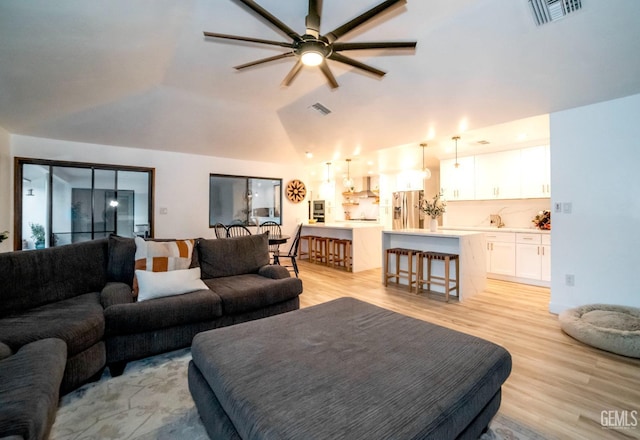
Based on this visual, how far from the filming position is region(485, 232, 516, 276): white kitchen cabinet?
4.79 meters

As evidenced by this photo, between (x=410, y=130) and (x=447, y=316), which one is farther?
(x=410, y=130)

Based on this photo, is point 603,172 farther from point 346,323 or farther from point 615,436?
point 346,323

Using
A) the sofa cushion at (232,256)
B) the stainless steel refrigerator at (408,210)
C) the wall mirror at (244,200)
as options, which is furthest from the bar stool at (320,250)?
the sofa cushion at (232,256)

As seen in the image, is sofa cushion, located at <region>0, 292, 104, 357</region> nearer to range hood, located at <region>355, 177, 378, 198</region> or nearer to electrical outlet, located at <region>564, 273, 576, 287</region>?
electrical outlet, located at <region>564, 273, 576, 287</region>

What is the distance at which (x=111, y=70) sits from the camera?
11.0ft

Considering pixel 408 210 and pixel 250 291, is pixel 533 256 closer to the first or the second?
pixel 408 210

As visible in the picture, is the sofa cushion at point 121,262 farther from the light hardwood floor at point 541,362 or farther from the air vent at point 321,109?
the air vent at point 321,109

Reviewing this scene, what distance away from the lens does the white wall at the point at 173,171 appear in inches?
183

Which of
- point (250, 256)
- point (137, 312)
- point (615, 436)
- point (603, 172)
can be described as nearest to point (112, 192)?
point (250, 256)

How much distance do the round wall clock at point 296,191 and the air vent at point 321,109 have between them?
2.74 metres

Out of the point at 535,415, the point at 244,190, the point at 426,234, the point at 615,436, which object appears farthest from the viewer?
the point at 244,190

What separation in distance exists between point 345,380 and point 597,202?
3.69 meters

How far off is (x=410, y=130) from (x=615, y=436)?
13.1ft

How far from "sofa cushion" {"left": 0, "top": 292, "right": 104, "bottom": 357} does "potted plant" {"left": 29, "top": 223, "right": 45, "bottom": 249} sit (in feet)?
11.2
